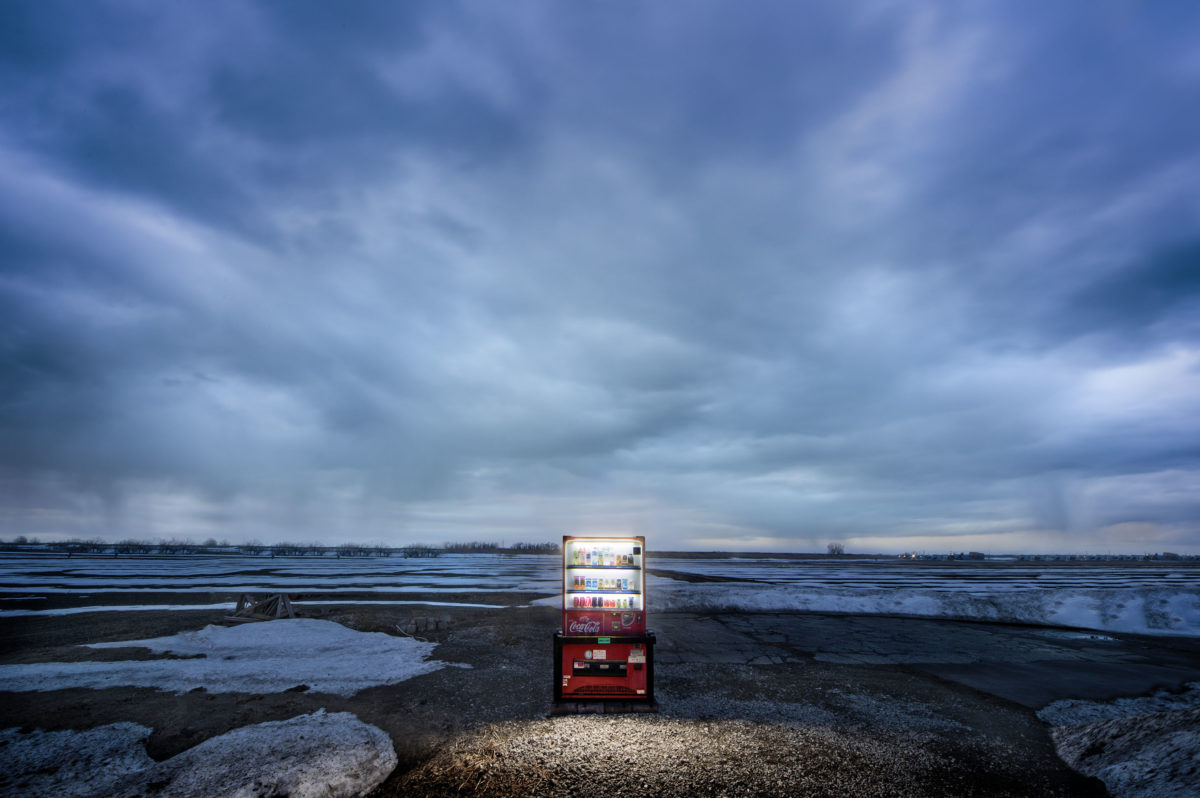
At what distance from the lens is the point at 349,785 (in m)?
7.01

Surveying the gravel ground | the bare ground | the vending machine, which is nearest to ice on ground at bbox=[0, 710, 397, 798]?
the bare ground

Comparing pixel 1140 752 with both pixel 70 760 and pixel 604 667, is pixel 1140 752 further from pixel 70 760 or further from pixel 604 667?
pixel 70 760

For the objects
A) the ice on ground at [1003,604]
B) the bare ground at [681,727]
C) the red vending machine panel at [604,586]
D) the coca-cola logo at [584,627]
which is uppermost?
the red vending machine panel at [604,586]

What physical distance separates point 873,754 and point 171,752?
34.9ft

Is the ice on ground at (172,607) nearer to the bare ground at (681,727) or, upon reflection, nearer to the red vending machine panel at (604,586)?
the bare ground at (681,727)

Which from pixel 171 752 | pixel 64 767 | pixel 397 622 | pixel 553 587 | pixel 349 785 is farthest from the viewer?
pixel 553 587

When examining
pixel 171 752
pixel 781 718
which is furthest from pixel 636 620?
pixel 171 752

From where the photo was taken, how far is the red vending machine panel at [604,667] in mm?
10453

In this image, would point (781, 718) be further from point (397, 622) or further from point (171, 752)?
point (397, 622)

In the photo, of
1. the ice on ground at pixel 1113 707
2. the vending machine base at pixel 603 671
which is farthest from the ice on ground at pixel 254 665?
the ice on ground at pixel 1113 707

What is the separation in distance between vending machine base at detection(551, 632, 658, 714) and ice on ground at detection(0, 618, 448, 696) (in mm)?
4509

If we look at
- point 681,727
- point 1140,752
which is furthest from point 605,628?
point 1140,752

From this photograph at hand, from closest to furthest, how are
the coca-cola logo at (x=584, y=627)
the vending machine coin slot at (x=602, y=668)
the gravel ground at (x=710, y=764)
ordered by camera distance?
the gravel ground at (x=710, y=764) → the vending machine coin slot at (x=602, y=668) → the coca-cola logo at (x=584, y=627)

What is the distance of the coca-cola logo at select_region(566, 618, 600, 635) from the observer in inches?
432
